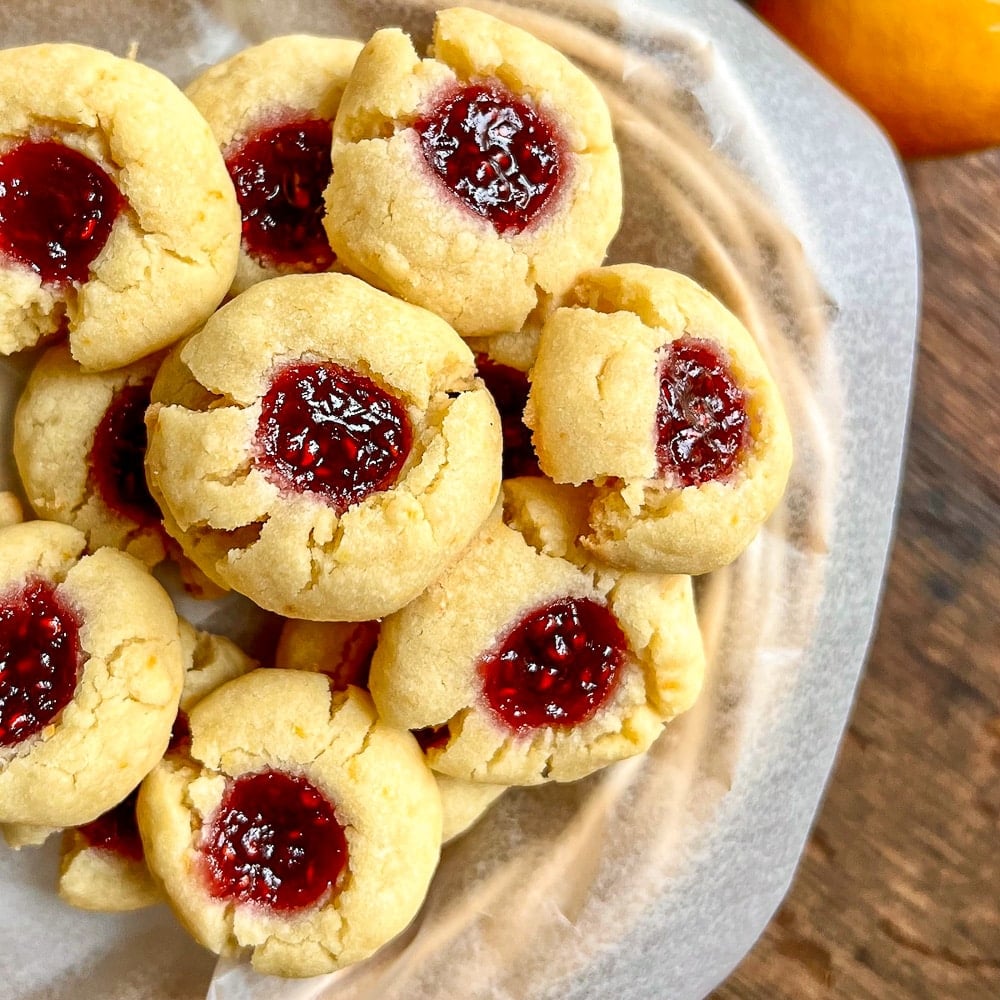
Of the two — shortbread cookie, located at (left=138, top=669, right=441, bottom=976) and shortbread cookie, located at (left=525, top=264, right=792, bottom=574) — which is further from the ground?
shortbread cookie, located at (left=525, top=264, right=792, bottom=574)

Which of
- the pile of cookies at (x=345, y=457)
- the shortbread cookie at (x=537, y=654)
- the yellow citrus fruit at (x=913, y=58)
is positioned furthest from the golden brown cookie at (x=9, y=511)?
the yellow citrus fruit at (x=913, y=58)

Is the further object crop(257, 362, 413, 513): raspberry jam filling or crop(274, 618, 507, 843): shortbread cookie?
crop(274, 618, 507, 843): shortbread cookie

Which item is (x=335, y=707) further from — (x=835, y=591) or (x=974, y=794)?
(x=974, y=794)

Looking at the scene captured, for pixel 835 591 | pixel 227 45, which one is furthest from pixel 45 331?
pixel 835 591

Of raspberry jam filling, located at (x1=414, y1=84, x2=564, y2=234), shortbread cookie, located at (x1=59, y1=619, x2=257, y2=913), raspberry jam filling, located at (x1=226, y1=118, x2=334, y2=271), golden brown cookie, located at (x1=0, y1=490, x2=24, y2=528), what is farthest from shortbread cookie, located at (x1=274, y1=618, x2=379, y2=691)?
raspberry jam filling, located at (x1=414, y1=84, x2=564, y2=234)

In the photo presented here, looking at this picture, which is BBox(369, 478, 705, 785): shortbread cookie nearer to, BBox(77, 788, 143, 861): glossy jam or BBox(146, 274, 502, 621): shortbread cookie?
BBox(146, 274, 502, 621): shortbread cookie
